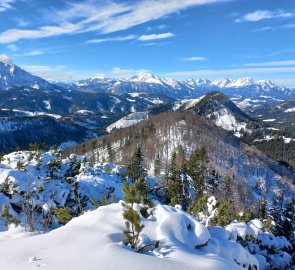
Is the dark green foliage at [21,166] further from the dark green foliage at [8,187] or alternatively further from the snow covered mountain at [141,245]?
the snow covered mountain at [141,245]

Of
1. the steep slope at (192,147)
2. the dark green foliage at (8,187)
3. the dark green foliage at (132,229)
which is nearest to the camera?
the dark green foliage at (132,229)

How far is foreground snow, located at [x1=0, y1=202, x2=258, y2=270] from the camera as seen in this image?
756 cm

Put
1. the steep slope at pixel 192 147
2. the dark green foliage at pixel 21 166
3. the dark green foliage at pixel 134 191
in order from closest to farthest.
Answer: the dark green foliage at pixel 134 191, the dark green foliage at pixel 21 166, the steep slope at pixel 192 147

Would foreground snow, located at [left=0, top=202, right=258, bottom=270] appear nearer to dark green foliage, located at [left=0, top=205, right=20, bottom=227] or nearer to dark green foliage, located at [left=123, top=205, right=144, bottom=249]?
dark green foliage, located at [left=123, top=205, right=144, bottom=249]

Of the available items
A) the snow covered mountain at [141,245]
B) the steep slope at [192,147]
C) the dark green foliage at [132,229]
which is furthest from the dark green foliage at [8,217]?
the steep slope at [192,147]

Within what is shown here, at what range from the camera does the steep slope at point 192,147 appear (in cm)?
14862

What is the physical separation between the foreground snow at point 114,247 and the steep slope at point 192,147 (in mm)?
118829

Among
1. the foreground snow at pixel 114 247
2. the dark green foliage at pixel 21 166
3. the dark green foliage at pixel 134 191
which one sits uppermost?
the dark green foliage at pixel 134 191

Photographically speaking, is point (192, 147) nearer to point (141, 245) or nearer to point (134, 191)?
point (134, 191)

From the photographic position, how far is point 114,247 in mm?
8398

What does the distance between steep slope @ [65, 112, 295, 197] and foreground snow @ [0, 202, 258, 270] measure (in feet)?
390

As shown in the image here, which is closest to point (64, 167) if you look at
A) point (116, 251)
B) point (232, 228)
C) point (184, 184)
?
point (232, 228)

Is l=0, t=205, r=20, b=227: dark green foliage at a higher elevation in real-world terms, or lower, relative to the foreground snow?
lower

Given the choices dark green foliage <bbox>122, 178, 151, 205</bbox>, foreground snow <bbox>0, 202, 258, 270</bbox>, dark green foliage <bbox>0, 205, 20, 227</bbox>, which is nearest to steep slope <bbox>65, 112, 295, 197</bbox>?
dark green foliage <bbox>0, 205, 20, 227</bbox>
